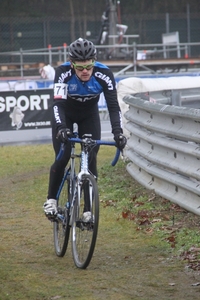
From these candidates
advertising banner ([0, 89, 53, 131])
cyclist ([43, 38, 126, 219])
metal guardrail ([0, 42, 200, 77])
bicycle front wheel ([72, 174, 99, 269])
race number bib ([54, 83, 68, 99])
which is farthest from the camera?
metal guardrail ([0, 42, 200, 77])

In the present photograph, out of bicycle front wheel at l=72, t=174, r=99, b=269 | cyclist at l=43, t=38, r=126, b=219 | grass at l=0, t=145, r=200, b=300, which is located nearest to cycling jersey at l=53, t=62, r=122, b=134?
cyclist at l=43, t=38, r=126, b=219

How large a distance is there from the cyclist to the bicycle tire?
2.3 inches

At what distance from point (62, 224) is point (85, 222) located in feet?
2.29

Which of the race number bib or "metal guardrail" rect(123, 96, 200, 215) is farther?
"metal guardrail" rect(123, 96, 200, 215)

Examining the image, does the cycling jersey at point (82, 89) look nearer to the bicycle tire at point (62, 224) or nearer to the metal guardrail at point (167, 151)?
the bicycle tire at point (62, 224)

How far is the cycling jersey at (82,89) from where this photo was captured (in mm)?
6887

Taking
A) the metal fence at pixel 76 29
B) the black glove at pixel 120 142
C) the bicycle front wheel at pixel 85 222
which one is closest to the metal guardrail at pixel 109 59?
the metal fence at pixel 76 29

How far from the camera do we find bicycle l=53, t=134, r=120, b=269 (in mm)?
6340

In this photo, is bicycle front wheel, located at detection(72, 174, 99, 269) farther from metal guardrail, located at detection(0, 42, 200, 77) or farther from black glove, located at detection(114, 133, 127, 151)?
metal guardrail, located at detection(0, 42, 200, 77)

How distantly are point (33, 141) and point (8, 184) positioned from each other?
6626 mm

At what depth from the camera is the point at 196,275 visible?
6199 millimetres

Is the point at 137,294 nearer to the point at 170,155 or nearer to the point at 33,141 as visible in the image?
the point at 170,155

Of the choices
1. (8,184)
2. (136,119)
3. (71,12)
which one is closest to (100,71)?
(136,119)

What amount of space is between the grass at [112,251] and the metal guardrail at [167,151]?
0.57ft
